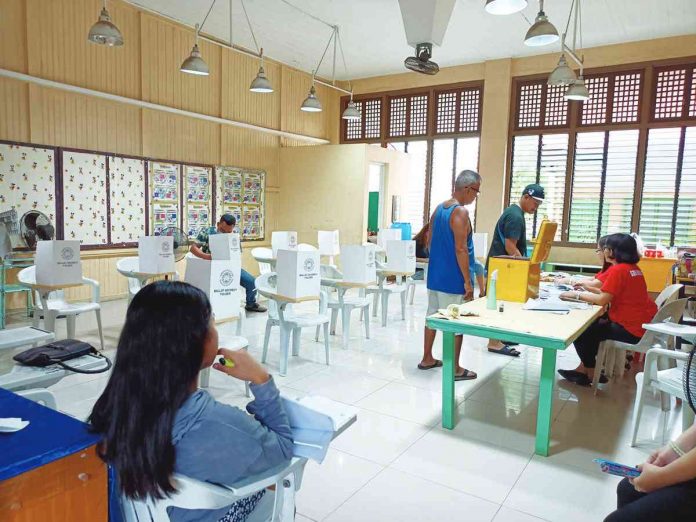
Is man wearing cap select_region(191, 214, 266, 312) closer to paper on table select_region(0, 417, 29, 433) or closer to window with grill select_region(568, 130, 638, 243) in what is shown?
paper on table select_region(0, 417, 29, 433)

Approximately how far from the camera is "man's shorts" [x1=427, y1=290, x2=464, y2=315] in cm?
394

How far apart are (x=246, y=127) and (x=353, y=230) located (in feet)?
9.02

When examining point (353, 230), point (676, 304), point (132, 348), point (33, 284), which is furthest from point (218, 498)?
point (353, 230)

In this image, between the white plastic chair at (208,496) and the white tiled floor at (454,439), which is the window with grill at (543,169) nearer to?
the white tiled floor at (454,439)

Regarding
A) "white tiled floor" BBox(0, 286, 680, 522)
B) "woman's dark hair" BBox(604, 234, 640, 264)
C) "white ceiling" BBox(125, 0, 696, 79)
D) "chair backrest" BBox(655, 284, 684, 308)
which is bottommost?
"white tiled floor" BBox(0, 286, 680, 522)

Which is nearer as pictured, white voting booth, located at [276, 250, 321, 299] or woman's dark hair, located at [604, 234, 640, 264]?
woman's dark hair, located at [604, 234, 640, 264]

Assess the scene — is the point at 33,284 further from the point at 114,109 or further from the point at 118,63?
the point at 118,63

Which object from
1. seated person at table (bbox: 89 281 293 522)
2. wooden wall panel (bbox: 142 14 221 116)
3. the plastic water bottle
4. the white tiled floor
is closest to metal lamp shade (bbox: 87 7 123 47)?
wooden wall panel (bbox: 142 14 221 116)

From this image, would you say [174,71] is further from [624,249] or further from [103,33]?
[624,249]

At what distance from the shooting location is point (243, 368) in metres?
1.29

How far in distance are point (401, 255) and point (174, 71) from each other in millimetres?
4819

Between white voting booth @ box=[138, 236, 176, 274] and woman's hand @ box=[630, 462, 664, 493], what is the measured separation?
14.8 feet

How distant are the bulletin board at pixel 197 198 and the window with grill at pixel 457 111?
15.3 ft

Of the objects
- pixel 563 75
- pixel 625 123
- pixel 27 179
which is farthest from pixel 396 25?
pixel 27 179
